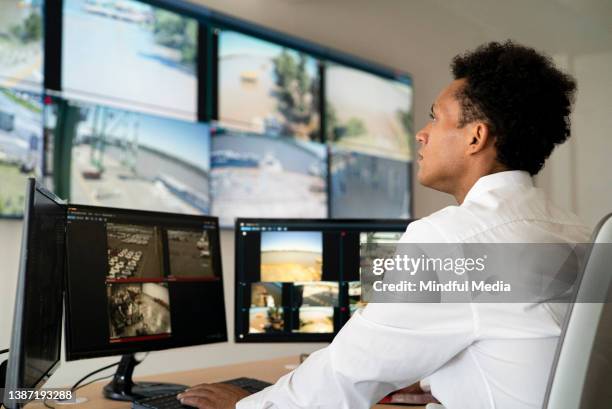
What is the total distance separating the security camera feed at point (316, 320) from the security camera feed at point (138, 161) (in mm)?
944

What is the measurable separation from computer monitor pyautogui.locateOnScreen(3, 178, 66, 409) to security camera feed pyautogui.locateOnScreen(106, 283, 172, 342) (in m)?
0.13

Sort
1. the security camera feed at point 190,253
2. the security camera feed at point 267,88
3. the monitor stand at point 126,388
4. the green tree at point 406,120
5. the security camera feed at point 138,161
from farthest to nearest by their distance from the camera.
Result: 1. the green tree at point 406,120
2. the security camera feed at point 267,88
3. the security camera feed at point 138,161
4. the security camera feed at point 190,253
5. the monitor stand at point 126,388

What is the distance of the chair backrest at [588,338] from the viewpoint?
934mm

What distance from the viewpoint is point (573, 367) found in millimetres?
937

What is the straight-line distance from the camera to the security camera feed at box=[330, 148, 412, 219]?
3.36m

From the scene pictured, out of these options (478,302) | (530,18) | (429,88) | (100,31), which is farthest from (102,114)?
(530,18)

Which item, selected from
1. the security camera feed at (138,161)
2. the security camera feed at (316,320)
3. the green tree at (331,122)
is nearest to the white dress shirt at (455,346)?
the security camera feed at (316,320)

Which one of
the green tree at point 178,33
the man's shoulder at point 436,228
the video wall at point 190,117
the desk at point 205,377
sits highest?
the green tree at point 178,33

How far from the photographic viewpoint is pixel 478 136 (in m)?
1.27


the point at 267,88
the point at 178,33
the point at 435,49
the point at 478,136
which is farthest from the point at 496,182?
the point at 435,49

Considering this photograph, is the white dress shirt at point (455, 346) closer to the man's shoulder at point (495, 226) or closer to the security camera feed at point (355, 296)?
the man's shoulder at point (495, 226)

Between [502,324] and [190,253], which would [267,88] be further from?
[502,324]

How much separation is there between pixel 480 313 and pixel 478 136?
38cm

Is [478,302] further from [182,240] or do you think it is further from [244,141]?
[244,141]
